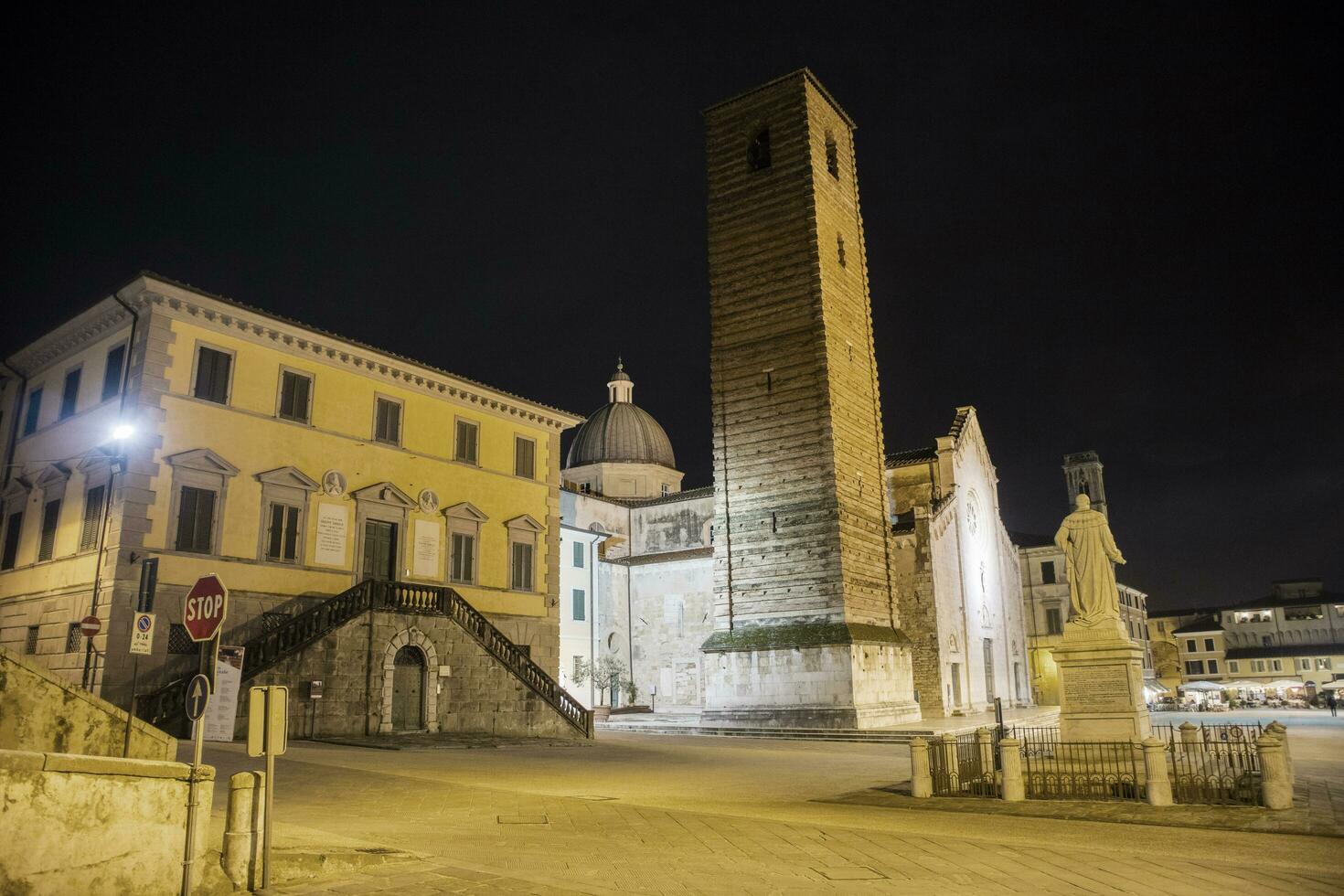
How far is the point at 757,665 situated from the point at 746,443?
25.1 ft

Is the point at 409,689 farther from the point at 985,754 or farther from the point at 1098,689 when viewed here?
the point at 1098,689

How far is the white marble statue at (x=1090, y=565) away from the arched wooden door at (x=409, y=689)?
51.3ft

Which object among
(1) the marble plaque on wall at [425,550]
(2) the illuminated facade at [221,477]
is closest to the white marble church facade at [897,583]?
(2) the illuminated facade at [221,477]

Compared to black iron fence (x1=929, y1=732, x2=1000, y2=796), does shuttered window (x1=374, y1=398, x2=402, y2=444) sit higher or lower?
higher

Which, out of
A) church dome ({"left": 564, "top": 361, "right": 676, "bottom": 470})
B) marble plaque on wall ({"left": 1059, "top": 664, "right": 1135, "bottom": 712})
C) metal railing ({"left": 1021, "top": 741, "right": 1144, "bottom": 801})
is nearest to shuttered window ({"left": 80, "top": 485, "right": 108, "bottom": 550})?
metal railing ({"left": 1021, "top": 741, "right": 1144, "bottom": 801})

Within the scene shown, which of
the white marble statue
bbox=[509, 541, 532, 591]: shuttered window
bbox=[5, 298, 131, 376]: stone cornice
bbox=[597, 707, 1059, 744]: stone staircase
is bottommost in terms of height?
bbox=[597, 707, 1059, 744]: stone staircase

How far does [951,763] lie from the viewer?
44.9 ft

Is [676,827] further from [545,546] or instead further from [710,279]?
[710,279]

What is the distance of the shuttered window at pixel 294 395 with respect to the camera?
23.8 m

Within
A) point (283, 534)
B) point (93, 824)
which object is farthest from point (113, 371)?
point (93, 824)

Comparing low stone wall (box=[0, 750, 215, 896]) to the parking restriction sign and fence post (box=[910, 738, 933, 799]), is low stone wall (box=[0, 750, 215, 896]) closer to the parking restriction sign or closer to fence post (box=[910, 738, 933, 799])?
the parking restriction sign

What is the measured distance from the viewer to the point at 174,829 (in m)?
6.60

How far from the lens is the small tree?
137 feet

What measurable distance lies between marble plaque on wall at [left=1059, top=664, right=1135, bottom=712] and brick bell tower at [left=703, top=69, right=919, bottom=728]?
12977 millimetres
